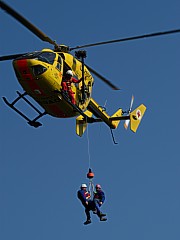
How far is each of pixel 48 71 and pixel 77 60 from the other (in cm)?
269

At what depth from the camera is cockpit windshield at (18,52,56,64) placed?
24.6m

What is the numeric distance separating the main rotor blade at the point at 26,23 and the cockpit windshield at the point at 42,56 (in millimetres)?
675

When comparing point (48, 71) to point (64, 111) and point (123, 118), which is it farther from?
point (123, 118)

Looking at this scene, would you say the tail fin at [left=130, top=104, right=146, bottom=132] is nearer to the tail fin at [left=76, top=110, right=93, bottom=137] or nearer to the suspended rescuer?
the tail fin at [left=76, top=110, right=93, bottom=137]

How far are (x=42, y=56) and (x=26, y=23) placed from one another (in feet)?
5.03

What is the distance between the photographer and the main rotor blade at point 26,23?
73.3ft

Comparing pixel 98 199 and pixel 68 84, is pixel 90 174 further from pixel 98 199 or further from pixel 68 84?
pixel 68 84

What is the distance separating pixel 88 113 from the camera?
29.7 meters

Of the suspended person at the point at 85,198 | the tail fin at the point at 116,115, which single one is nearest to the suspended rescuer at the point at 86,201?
the suspended person at the point at 85,198

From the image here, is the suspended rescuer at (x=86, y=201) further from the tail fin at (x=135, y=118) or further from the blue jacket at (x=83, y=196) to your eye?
the tail fin at (x=135, y=118)

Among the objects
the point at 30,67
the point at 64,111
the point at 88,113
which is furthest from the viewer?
the point at 88,113

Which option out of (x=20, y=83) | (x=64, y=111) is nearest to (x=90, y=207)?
(x=64, y=111)

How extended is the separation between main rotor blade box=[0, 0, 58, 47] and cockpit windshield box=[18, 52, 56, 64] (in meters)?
0.67

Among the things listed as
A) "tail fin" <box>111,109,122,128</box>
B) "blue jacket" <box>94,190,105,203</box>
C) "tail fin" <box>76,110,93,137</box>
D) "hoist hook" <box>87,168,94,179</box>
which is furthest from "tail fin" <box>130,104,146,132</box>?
"hoist hook" <box>87,168,94,179</box>
